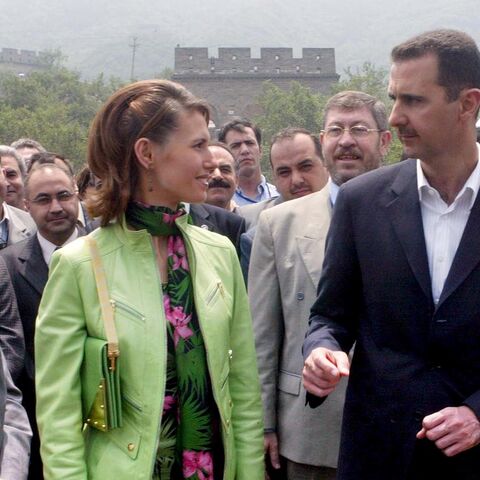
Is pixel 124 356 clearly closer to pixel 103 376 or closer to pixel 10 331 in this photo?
pixel 103 376

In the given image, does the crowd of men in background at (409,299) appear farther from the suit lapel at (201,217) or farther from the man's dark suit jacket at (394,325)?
the suit lapel at (201,217)

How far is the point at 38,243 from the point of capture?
5.17 m

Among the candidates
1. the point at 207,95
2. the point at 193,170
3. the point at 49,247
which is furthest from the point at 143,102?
the point at 207,95

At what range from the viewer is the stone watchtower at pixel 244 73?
6475cm

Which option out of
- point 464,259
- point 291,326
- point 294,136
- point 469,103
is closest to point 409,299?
point 464,259

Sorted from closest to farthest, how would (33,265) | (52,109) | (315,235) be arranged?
(315,235)
(33,265)
(52,109)

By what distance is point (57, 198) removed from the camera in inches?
207

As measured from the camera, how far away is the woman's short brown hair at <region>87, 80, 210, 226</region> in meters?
3.34

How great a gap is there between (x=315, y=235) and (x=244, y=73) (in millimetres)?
62641

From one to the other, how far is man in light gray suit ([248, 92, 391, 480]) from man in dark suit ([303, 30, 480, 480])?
0.64m

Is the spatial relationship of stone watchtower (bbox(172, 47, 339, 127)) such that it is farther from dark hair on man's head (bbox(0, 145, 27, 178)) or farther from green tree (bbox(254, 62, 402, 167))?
dark hair on man's head (bbox(0, 145, 27, 178))

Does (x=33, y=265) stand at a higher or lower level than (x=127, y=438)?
higher

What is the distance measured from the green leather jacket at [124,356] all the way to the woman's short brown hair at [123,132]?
0.09 metres

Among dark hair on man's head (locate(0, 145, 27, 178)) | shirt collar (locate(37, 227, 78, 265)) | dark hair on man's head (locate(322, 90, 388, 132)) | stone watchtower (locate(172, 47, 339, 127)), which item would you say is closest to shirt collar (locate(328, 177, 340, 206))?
dark hair on man's head (locate(322, 90, 388, 132))
